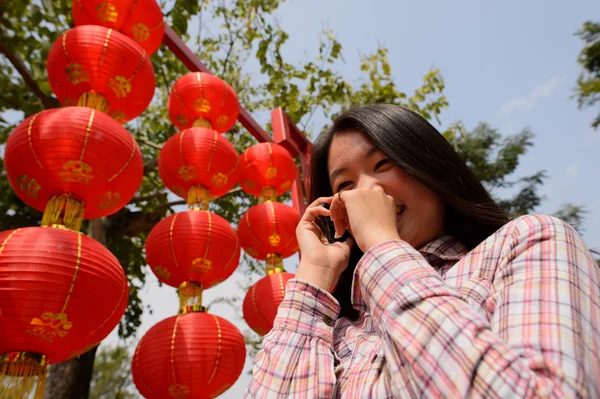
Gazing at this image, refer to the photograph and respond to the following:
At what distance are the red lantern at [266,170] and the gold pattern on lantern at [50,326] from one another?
89.3 inches

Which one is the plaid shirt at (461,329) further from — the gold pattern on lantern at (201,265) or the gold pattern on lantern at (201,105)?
the gold pattern on lantern at (201,105)

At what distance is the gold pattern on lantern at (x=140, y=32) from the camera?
2.96 metres

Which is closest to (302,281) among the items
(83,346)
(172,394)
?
(83,346)

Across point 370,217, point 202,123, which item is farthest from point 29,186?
point 370,217

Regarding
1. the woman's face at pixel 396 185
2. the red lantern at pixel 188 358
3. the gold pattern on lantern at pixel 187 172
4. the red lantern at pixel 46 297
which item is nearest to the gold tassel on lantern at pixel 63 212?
the red lantern at pixel 46 297

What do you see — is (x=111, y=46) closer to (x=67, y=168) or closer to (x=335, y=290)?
(x=67, y=168)

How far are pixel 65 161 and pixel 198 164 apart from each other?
1.17m

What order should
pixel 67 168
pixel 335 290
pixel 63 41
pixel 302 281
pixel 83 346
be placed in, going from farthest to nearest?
pixel 63 41 → pixel 67 168 → pixel 83 346 → pixel 335 290 → pixel 302 281

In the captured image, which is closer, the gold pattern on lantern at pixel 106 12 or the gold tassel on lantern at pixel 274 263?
the gold pattern on lantern at pixel 106 12

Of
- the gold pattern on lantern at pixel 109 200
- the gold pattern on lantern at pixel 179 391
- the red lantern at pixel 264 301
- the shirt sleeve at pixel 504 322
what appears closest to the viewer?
the shirt sleeve at pixel 504 322

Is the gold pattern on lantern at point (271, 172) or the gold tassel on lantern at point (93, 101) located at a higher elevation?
the gold pattern on lantern at point (271, 172)

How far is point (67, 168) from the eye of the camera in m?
Result: 2.08

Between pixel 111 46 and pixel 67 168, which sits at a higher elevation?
pixel 111 46

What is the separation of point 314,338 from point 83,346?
1.36 metres
